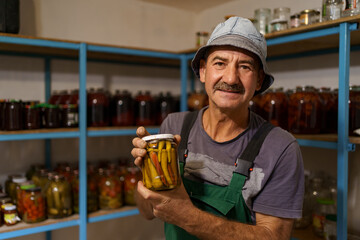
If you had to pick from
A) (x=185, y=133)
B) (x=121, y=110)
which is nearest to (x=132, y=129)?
(x=121, y=110)

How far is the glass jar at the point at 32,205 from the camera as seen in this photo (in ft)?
5.93

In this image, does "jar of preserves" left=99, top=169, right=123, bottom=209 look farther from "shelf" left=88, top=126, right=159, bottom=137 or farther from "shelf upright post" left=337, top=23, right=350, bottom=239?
"shelf upright post" left=337, top=23, right=350, bottom=239

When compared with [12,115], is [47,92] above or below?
above

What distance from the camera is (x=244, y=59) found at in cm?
109

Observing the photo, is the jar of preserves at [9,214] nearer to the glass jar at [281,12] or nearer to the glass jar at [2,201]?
the glass jar at [2,201]

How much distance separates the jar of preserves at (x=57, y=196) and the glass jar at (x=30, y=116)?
309mm

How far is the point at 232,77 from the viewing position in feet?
3.50

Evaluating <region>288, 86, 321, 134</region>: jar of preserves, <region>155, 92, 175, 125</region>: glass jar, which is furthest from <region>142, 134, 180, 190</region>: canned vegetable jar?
<region>155, 92, 175, 125</region>: glass jar

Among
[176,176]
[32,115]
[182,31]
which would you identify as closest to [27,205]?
[32,115]

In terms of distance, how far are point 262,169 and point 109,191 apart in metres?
1.27

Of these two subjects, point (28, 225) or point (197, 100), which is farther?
point (197, 100)

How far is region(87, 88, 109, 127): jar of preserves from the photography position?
2.09m

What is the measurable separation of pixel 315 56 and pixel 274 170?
4.39ft

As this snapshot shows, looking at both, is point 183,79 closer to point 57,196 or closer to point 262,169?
point 57,196
